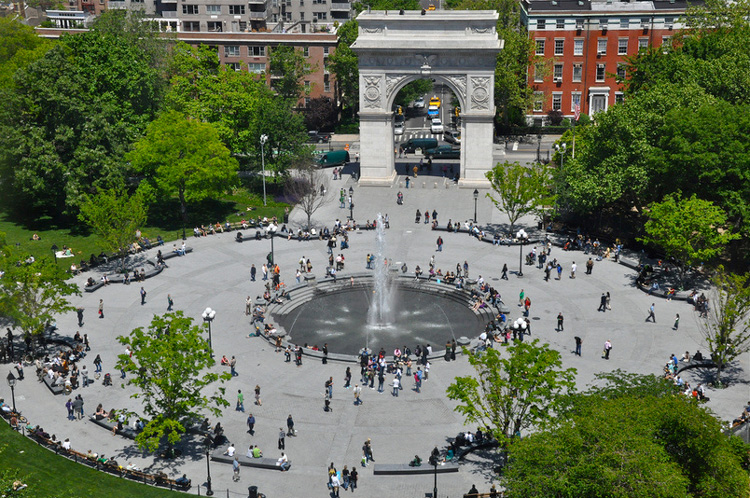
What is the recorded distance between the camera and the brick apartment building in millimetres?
110062

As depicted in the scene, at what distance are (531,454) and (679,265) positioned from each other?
3671 centimetres

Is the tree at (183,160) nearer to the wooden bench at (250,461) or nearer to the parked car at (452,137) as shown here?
the parked car at (452,137)

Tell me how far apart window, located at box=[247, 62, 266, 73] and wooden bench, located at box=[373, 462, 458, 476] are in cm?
8148

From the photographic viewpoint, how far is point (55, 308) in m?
57.2

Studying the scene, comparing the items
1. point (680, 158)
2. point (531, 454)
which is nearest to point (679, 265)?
point (680, 158)

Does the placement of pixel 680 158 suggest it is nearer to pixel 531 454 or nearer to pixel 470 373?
pixel 470 373

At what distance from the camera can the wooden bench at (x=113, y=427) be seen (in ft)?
158

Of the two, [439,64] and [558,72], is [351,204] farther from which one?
[558,72]

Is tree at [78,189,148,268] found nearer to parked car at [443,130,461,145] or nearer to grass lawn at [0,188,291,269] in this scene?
grass lawn at [0,188,291,269]

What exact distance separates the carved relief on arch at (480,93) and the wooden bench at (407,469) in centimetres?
5142

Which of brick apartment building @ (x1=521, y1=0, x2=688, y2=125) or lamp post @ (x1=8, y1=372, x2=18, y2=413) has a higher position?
brick apartment building @ (x1=521, y1=0, x2=688, y2=125)

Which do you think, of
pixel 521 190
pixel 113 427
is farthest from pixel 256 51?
pixel 113 427

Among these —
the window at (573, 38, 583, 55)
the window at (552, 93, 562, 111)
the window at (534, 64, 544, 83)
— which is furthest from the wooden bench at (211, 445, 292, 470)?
the window at (573, 38, 583, 55)

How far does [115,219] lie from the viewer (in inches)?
2758
